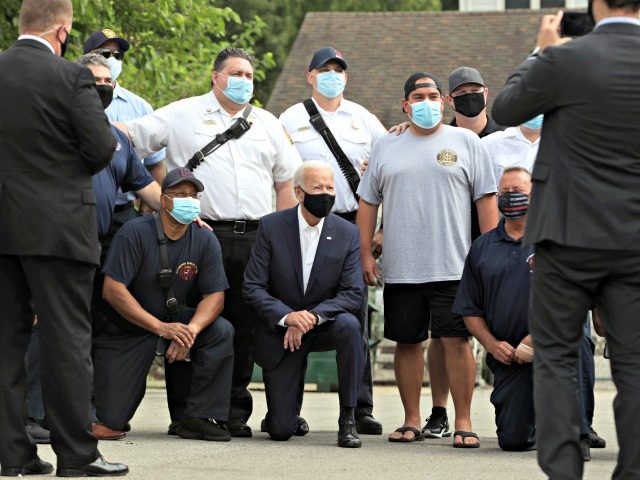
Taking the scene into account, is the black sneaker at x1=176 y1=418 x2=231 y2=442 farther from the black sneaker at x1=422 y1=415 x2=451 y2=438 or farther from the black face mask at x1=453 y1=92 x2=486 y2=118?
the black face mask at x1=453 y1=92 x2=486 y2=118

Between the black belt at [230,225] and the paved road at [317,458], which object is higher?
the black belt at [230,225]

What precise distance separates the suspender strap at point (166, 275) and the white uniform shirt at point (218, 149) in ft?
1.48

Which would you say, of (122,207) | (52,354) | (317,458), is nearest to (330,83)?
(122,207)

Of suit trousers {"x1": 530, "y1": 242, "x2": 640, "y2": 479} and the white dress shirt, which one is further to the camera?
the white dress shirt

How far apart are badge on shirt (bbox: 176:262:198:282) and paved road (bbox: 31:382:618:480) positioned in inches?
39.1

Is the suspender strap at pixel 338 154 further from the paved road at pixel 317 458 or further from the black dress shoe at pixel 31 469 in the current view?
the black dress shoe at pixel 31 469

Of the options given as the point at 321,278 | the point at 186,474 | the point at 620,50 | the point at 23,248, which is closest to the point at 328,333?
the point at 321,278

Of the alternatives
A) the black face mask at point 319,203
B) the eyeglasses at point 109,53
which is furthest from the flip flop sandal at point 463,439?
the eyeglasses at point 109,53

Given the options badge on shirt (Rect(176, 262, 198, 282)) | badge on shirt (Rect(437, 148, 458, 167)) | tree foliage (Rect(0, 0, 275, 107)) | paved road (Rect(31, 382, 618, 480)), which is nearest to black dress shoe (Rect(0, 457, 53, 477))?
paved road (Rect(31, 382, 618, 480))

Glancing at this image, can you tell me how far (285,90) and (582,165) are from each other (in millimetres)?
26525

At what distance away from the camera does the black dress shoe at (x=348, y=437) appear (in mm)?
9516

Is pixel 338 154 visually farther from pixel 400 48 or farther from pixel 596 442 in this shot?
pixel 400 48

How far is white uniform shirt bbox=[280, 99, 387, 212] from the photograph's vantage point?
10.8 meters

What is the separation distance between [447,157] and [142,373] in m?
2.32
